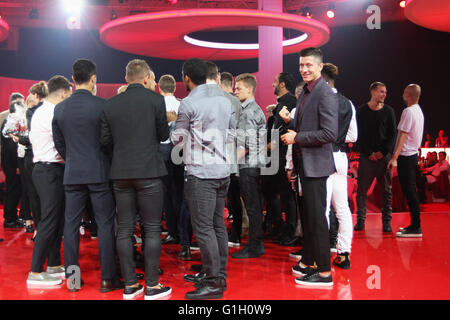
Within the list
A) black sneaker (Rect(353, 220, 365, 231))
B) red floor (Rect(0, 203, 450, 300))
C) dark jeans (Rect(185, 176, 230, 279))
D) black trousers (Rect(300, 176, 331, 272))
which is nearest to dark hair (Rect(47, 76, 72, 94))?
dark jeans (Rect(185, 176, 230, 279))

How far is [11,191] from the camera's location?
5312 mm

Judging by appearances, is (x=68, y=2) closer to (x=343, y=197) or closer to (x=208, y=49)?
(x=208, y=49)

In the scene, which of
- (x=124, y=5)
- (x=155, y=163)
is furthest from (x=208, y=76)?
(x=124, y=5)

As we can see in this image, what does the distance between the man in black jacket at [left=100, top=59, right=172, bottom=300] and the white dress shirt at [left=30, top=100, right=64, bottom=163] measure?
0.59m

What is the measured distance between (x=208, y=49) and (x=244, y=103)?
588 centimetres

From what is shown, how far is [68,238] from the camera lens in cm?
301

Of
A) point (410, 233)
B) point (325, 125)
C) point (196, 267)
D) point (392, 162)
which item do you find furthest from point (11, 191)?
point (410, 233)

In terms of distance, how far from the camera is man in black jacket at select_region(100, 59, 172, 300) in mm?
2738

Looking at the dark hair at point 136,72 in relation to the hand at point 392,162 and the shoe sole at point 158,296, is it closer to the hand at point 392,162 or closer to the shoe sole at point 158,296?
the shoe sole at point 158,296

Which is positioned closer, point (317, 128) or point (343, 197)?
point (317, 128)

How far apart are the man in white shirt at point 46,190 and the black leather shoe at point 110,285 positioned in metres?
0.39

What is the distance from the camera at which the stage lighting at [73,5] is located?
11.4 meters

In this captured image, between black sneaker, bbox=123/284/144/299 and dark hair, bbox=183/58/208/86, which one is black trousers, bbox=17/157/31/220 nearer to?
black sneaker, bbox=123/284/144/299

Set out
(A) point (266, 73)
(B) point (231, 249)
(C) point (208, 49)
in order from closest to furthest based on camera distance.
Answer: (B) point (231, 249) < (A) point (266, 73) < (C) point (208, 49)
